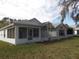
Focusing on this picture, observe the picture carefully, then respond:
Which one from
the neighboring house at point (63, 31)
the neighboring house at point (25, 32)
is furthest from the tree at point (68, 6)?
the neighboring house at point (63, 31)

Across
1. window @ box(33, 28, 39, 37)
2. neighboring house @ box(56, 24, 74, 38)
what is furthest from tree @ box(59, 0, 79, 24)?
neighboring house @ box(56, 24, 74, 38)

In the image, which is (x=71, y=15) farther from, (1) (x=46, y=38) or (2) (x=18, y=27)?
(1) (x=46, y=38)

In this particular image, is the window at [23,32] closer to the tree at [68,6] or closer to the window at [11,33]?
the window at [11,33]

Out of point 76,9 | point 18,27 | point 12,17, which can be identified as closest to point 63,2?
point 76,9

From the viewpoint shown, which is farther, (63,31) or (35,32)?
(63,31)

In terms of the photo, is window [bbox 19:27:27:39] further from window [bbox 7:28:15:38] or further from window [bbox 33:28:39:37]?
window [bbox 33:28:39:37]

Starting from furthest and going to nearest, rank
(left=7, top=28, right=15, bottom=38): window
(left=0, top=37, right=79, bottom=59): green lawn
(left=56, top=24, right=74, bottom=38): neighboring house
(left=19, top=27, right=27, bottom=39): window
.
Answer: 1. (left=56, top=24, right=74, bottom=38): neighboring house
2. (left=7, top=28, right=15, bottom=38): window
3. (left=19, top=27, right=27, bottom=39): window
4. (left=0, top=37, right=79, bottom=59): green lawn

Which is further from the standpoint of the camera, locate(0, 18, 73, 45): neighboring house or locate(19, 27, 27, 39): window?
locate(19, 27, 27, 39): window

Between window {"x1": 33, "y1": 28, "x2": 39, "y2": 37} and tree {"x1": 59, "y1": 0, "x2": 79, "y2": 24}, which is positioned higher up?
tree {"x1": 59, "y1": 0, "x2": 79, "y2": 24}

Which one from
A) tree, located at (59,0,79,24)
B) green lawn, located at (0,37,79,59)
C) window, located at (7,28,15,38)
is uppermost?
tree, located at (59,0,79,24)

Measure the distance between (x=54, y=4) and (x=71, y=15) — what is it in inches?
97.8

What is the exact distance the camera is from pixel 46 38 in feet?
85.1

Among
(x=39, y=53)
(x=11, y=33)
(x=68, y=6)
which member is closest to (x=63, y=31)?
(x=11, y=33)

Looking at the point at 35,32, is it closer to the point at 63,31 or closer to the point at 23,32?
the point at 23,32
